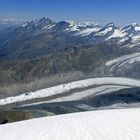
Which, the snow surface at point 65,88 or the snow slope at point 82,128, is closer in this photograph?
the snow slope at point 82,128

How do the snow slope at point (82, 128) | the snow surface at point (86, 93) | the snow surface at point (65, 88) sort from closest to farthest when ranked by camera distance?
1. the snow slope at point (82, 128)
2. the snow surface at point (86, 93)
3. the snow surface at point (65, 88)

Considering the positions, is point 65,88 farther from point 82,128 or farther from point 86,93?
point 82,128

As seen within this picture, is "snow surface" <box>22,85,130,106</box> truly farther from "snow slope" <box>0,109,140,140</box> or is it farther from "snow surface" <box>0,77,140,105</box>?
"snow slope" <box>0,109,140,140</box>

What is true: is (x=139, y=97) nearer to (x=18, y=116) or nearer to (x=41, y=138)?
(x=18, y=116)

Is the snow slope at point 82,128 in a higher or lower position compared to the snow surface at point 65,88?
higher

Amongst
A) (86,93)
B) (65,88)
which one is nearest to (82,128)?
(86,93)

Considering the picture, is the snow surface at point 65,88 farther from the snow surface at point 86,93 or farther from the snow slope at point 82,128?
the snow slope at point 82,128

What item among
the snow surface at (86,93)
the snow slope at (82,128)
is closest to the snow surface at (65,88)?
the snow surface at (86,93)

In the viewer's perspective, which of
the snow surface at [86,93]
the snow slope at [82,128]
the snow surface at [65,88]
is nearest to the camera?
the snow slope at [82,128]

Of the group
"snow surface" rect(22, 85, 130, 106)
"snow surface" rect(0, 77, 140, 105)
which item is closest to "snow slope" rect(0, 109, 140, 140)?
"snow surface" rect(22, 85, 130, 106)
